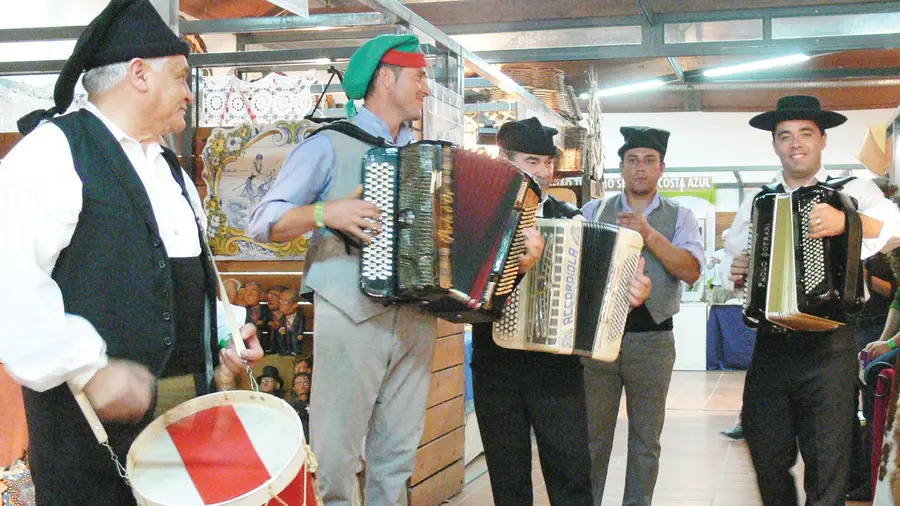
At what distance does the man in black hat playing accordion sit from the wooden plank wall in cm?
103

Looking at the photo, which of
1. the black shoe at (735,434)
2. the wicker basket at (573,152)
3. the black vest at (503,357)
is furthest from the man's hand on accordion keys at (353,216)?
the wicker basket at (573,152)

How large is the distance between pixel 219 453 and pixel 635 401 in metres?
2.28

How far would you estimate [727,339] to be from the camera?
1133 cm

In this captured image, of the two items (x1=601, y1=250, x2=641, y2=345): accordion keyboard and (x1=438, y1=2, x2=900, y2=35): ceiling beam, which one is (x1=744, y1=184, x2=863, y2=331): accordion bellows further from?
(x1=438, y1=2, x2=900, y2=35): ceiling beam

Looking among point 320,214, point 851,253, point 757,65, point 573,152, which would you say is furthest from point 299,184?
point 757,65

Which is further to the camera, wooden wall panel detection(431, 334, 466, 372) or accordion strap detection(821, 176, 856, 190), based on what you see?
wooden wall panel detection(431, 334, 466, 372)

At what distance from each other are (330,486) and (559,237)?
3.48ft

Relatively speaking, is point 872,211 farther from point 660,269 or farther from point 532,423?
point 532,423

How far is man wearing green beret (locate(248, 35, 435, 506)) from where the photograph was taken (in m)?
2.57

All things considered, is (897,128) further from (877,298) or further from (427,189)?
(427,189)

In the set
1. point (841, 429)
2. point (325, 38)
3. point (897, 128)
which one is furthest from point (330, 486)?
point (325, 38)

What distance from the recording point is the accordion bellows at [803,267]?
316 centimetres

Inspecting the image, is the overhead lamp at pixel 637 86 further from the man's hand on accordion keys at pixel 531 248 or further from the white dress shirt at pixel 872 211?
the man's hand on accordion keys at pixel 531 248

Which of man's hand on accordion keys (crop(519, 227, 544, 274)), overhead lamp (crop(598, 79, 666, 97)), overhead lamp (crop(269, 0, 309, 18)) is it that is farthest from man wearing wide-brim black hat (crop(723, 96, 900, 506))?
overhead lamp (crop(598, 79, 666, 97))
